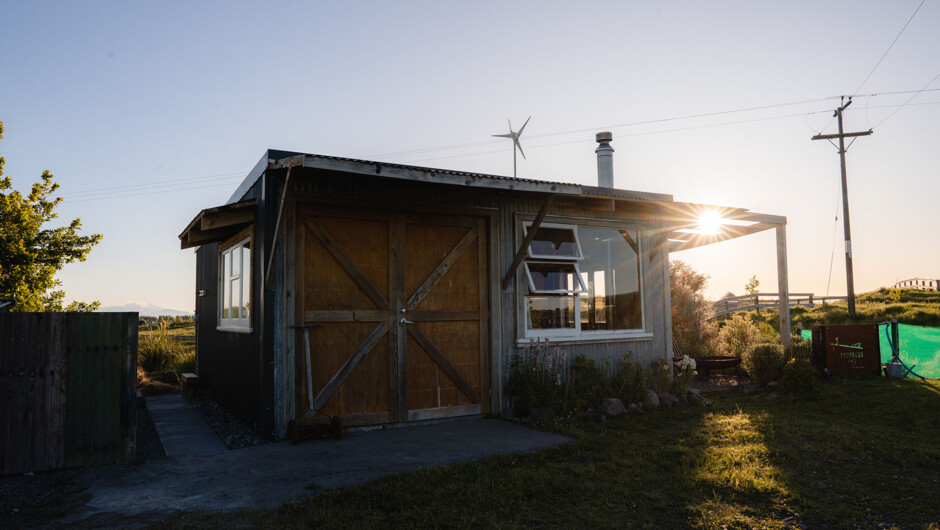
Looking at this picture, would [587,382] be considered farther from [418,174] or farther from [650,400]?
[418,174]

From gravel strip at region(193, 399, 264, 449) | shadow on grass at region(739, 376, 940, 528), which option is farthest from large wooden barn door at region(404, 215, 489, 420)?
shadow on grass at region(739, 376, 940, 528)

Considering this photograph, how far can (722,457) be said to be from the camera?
521 centimetres

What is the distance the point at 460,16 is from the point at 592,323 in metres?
5.24

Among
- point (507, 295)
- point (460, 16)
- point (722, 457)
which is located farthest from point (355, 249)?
point (460, 16)

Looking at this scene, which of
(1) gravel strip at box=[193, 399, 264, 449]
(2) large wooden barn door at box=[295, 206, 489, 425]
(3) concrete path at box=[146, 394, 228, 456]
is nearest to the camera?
(3) concrete path at box=[146, 394, 228, 456]

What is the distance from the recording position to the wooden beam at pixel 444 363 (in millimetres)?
6746

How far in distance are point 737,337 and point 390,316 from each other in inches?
395

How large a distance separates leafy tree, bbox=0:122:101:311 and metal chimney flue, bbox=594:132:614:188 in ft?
37.8

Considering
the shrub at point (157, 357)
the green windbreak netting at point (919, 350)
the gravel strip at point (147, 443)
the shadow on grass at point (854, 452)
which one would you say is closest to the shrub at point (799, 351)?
the shadow on grass at point (854, 452)

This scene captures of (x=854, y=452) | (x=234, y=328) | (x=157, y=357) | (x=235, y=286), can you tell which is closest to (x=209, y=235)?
(x=235, y=286)

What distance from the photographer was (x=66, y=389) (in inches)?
194

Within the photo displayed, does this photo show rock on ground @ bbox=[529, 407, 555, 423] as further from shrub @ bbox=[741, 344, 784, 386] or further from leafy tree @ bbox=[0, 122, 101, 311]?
leafy tree @ bbox=[0, 122, 101, 311]

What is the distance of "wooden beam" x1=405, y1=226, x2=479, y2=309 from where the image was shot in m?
6.79

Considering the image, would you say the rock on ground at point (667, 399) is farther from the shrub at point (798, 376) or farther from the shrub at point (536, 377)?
the shrub at point (798, 376)
